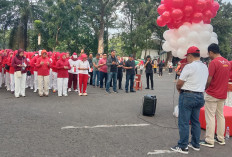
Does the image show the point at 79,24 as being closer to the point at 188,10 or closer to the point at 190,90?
the point at 188,10

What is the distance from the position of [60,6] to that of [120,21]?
15.0m

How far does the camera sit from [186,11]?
6.42 m

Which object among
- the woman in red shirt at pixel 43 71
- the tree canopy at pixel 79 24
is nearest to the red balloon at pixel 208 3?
the woman in red shirt at pixel 43 71

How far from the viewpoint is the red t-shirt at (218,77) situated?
477 cm

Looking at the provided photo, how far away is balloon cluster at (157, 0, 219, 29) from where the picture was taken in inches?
251

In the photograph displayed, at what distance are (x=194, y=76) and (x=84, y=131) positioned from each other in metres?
2.93

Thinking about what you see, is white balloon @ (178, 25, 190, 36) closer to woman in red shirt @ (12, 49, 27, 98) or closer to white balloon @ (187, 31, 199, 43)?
white balloon @ (187, 31, 199, 43)

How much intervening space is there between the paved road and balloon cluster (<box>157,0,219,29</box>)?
9.98 feet

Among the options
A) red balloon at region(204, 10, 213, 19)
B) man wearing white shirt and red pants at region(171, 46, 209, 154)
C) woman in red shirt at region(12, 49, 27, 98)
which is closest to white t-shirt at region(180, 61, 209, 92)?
man wearing white shirt and red pants at region(171, 46, 209, 154)

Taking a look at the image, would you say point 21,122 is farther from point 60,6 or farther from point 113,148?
point 60,6

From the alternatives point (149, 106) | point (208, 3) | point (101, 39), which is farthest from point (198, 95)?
point (101, 39)

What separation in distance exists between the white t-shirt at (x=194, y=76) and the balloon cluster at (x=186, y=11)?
2608 mm

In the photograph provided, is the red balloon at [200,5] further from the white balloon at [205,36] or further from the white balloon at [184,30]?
the white balloon at [205,36]

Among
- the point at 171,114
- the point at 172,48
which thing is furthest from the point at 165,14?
the point at 171,114
